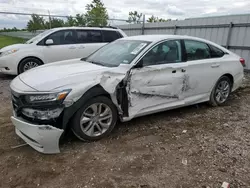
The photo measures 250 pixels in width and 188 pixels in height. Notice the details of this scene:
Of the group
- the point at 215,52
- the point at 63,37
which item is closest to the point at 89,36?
the point at 63,37

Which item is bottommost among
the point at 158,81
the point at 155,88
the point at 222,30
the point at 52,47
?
the point at 155,88

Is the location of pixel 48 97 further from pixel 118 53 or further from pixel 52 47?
pixel 52 47

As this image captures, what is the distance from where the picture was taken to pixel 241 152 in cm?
309

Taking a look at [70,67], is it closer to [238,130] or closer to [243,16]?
[238,130]

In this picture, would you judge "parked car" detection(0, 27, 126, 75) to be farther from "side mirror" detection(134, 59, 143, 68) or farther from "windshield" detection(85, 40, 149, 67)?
"side mirror" detection(134, 59, 143, 68)

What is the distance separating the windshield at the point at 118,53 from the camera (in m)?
3.59

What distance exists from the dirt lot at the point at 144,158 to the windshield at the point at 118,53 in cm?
114

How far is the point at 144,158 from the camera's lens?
114 inches

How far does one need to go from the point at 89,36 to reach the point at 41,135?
5.51 m

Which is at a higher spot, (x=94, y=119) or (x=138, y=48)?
(x=138, y=48)

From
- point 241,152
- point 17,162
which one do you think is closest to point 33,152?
point 17,162

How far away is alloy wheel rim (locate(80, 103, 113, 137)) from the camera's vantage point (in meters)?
3.10

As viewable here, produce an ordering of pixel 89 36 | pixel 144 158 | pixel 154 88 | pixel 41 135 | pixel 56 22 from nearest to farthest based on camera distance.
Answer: pixel 41 135
pixel 144 158
pixel 154 88
pixel 89 36
pixel 56 22

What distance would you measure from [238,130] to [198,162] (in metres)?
1.40
